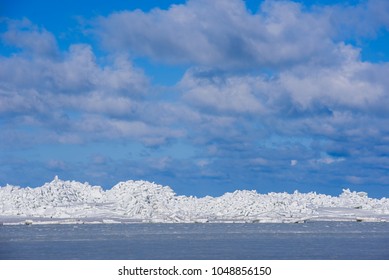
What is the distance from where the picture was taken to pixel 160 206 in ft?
246

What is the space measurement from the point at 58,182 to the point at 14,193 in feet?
19.8

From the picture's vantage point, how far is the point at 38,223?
7225 cm

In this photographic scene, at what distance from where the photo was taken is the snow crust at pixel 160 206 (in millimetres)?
74688

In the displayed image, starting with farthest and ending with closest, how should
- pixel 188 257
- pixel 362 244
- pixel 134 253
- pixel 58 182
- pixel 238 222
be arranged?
pixel 58 182
pixel 238 222
pixel 362 244
pixel 134 253
pixel 188 257

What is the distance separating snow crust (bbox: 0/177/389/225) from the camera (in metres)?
74.7

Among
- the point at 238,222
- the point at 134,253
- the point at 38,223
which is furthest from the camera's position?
the point at 238,222

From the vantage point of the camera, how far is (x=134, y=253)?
32094 millimetres
